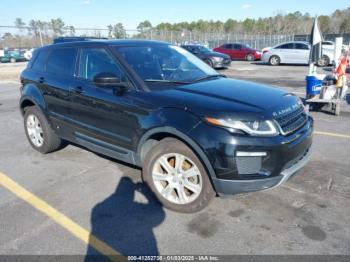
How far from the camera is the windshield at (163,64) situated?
3.89 m

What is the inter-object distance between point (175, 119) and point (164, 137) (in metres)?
0.37

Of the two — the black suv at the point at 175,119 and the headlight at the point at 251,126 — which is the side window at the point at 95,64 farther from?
the headlight at the point at 251,126

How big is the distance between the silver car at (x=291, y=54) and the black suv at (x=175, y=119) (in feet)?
60.5

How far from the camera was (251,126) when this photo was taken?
3041 mm

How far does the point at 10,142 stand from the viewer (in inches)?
241

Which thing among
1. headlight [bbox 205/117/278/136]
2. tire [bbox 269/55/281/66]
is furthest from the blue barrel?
tire [bbox 269/55/281/66]

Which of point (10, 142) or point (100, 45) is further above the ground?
point (100, 45)

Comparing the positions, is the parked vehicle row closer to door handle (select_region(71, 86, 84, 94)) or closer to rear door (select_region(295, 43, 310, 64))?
rear door (select_region(295, 43, 310, 64))

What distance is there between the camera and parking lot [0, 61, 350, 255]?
2.95 m

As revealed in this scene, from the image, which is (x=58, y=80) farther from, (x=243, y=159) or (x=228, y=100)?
(x=243, y=159)

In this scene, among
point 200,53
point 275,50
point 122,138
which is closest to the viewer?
point 122,138

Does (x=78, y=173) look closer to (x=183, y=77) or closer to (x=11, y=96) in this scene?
(x=183, y=77)

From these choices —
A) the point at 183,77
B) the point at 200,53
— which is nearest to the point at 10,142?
the point at 183,77

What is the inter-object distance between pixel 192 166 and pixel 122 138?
3.34 feet
